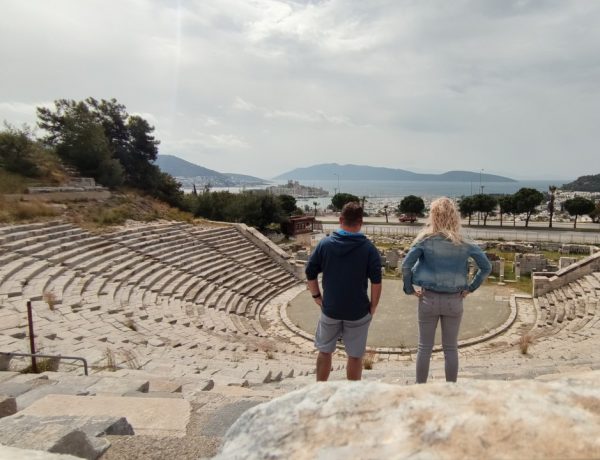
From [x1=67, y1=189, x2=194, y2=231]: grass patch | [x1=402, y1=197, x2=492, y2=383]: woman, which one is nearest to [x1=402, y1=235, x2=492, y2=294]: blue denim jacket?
[x1=402, y1=197, x2=492, y2=383]: woman

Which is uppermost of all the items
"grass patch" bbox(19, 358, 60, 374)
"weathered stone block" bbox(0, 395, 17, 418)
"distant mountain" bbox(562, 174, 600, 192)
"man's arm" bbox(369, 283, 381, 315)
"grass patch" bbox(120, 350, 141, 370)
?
"distant mountain" bbox(562, 174, 600, 192)

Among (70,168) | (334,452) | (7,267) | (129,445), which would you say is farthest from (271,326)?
(70,168)

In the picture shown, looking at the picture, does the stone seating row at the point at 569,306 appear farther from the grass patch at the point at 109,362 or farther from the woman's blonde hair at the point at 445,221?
the grass patch at the point at 109,362

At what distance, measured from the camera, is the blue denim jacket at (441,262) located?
12.2ft

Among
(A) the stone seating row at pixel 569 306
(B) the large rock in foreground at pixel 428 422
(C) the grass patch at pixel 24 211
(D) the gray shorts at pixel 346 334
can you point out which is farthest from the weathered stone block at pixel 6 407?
(C) the grass patch at pixel 24 211

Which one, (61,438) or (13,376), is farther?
(13,376)

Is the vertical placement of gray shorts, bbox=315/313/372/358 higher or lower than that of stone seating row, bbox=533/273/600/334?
higher

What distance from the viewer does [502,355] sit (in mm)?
10102

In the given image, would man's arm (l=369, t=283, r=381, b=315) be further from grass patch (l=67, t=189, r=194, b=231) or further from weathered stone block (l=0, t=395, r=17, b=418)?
grass patch (l=67, t=189, r=194, b=231)

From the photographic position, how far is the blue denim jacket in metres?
3.73

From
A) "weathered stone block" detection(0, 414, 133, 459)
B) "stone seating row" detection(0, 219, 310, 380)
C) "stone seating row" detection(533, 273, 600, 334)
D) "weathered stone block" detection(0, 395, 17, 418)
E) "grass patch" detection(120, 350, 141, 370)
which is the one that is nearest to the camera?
"weathered stone block" detection(0, 414, 133, 459)

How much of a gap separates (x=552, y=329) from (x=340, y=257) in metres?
12.2

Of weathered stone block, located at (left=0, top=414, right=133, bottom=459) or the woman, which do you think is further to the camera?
the woman

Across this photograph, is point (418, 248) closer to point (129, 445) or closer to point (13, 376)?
point (129, 445)
